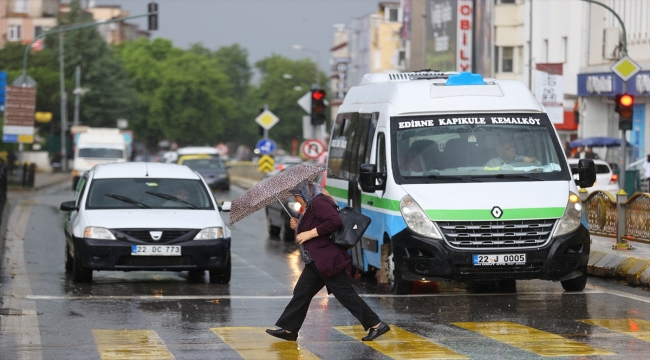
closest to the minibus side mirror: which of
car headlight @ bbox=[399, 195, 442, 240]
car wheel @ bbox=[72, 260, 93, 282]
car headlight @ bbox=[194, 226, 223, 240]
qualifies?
car headlight @ bbox=[399, 195, 442, 240]

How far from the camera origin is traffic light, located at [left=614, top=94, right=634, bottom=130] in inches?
936

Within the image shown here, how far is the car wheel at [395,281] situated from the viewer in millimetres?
14070

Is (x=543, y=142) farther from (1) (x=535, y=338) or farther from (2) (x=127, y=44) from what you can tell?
(2) (x=127, y=44)

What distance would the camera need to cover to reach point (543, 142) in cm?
1457

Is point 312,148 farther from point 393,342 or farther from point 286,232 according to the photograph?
point 393,342

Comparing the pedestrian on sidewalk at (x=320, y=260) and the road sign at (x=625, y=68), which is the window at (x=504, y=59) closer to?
the road sign at (x=625, y=68)

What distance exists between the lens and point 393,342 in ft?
34.3

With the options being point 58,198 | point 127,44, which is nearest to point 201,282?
point 58,198

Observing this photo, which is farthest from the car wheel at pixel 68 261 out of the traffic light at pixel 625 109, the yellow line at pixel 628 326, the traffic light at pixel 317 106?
the traffic light at pixel 317 106

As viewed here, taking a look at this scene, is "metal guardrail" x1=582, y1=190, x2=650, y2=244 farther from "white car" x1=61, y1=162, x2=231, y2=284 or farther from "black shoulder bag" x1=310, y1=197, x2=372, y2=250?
"black shoulder bag" x1=310, y1=197, x2=372, y2=250

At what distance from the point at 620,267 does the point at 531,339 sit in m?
6.15

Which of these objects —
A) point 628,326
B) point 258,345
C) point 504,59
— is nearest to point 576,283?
point 628,326

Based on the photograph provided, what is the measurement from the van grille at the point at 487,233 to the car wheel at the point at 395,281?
846mm

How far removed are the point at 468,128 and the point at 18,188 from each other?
40135mm
